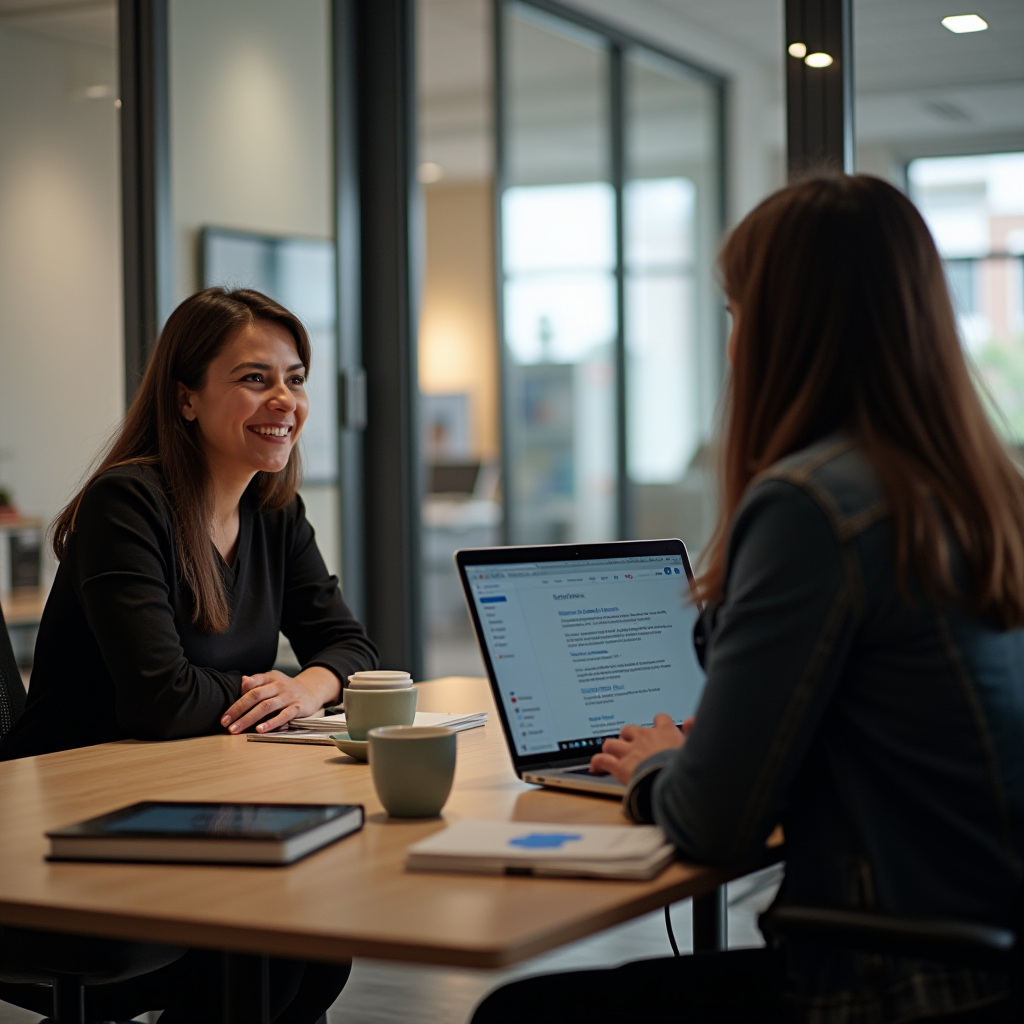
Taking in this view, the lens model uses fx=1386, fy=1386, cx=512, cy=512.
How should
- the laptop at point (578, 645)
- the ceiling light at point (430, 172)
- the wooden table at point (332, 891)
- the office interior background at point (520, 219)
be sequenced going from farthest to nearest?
the ceiling light at point (430, 172), the office interior background at point (520, 219), the laptop at point (578, 645), the wooden table at point (332, 891)

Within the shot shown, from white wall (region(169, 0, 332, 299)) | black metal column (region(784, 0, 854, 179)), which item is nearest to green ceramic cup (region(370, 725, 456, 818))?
black metal column (region(784, 0, 854, 179))

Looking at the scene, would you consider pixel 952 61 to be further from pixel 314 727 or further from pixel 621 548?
pixel 314 727

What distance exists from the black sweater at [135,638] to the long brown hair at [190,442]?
0.03 meters

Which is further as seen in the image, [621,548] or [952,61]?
[952,61]

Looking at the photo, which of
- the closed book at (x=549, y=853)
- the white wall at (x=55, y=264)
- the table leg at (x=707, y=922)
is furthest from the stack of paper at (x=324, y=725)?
the white wall at (x=55, y=264)

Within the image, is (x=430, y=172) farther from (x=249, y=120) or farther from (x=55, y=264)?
(x=55, y=264)

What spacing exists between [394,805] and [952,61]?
6.96 ft

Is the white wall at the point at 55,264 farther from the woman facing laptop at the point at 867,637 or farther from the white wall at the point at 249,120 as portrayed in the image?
the woman facing laptop at the point at 867,637

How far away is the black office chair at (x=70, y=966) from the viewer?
5.50 feet

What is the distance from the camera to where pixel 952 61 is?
2.80m

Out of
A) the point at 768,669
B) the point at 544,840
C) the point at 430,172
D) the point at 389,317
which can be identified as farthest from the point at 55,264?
the point at 430,172

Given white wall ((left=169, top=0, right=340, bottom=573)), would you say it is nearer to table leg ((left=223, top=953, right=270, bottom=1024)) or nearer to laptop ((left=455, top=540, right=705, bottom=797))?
laptop ((left=455, top=540, right=705, bottom=797))

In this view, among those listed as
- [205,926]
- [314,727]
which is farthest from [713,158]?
[205,926]

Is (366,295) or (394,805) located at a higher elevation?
(366,295)
